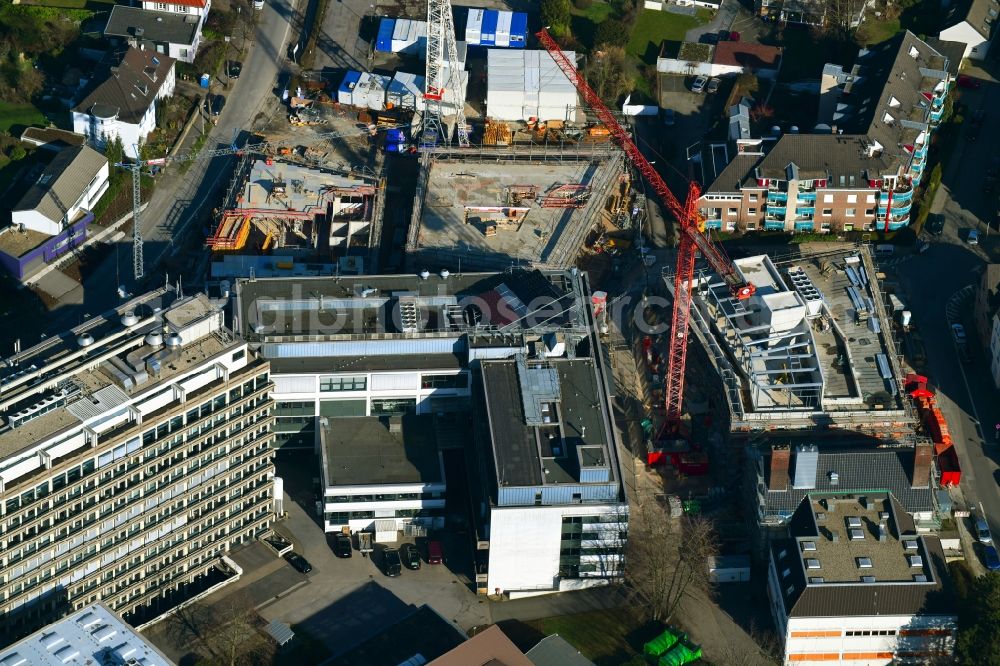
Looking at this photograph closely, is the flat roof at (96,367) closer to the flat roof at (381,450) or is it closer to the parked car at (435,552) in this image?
the flat roof at (381,450)

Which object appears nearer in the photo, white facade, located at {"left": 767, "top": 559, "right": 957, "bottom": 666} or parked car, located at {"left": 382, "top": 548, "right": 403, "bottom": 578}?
white facade, located at {"left": 767, "top": 559, "right": 957, "bottom": 666}

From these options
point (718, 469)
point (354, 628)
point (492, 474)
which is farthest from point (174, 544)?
point (718, 469)

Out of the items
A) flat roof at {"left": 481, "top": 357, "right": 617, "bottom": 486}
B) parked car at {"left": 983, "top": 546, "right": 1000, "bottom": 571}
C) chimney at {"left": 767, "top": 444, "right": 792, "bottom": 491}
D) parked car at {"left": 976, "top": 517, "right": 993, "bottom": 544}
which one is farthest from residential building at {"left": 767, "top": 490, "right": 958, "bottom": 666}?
flat roof at {"left": 481, "top": 357, "right": 617, "bottom": 486}

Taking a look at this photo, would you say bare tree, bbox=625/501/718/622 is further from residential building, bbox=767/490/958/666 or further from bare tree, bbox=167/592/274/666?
bare tree, bbox=167/592/274/666

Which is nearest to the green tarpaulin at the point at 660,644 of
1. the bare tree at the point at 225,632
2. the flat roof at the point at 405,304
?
the flat roof at the point at 405,304

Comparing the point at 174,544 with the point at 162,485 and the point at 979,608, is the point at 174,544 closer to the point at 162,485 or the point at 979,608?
the point at 162,485

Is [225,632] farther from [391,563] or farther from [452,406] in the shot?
[452,406]

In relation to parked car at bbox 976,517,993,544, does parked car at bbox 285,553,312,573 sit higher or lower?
lower
